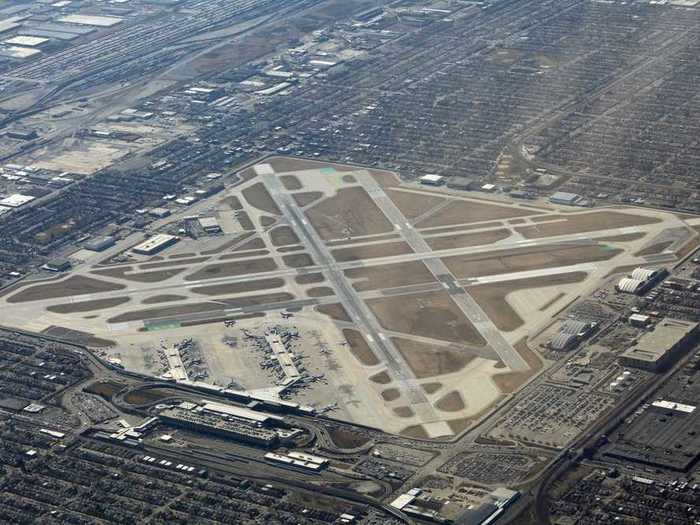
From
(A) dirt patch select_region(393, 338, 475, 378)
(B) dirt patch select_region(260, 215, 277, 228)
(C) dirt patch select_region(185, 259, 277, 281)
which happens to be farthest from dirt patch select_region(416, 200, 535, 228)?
(A) dirt patch select_region(393, 338, 475, 378)

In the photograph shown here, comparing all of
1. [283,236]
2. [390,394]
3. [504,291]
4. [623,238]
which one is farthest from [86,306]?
[623,238]

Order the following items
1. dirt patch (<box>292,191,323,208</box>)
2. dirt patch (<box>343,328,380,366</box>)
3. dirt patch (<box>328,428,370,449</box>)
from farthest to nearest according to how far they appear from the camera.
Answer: dirt patch (<box>292,191,323,208</box>)
dirt patch (<box>343,328,380,366</box>)
dirt patch (<box>328,428,370,449</box>)

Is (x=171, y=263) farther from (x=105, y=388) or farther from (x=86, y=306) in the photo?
(x=105, y=388)

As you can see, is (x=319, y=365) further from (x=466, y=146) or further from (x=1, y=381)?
(x=466, y=146)

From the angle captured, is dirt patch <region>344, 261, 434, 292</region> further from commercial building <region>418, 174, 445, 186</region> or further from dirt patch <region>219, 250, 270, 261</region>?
commercial building <region>418, 174, 445, 186</region>

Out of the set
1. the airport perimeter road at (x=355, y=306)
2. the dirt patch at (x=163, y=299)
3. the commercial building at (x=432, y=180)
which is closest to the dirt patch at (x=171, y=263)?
the dirt patch at (x=163, y=299)

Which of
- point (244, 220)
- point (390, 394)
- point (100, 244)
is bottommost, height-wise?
point (390, 394)

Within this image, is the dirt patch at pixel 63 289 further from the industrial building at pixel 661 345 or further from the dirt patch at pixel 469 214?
the industrial building at pixel 661 345
